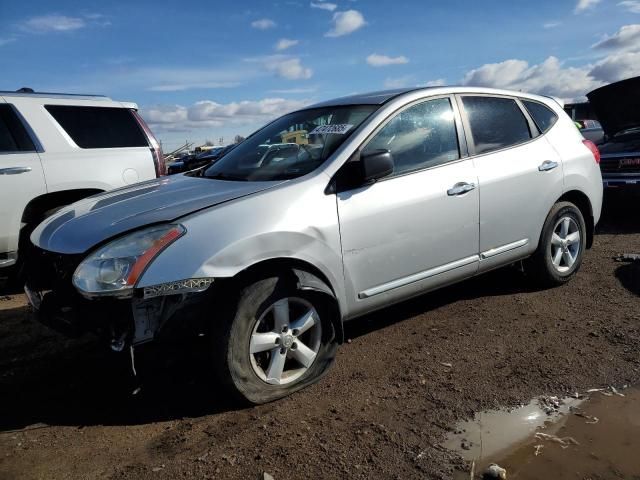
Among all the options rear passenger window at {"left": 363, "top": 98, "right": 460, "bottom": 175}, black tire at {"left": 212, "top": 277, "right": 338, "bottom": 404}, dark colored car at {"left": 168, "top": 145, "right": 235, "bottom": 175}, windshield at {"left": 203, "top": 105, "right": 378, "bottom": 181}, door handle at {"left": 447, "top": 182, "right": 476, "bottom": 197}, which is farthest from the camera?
dark colored car at {"left": 168, "top": 145, "right": 235, "bottom": 175}

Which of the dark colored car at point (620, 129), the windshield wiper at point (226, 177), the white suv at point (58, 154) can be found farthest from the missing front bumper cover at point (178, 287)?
the dark colored car at point (620, 129)

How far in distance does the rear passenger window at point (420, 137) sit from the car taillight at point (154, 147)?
340cm

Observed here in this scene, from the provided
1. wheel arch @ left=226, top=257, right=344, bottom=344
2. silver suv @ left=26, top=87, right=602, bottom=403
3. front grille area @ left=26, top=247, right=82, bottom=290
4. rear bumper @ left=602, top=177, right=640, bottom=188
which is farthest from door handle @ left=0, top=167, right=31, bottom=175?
rear bumper @ left=602, top=177, right=640, bottom=188

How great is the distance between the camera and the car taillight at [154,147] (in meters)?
6.03

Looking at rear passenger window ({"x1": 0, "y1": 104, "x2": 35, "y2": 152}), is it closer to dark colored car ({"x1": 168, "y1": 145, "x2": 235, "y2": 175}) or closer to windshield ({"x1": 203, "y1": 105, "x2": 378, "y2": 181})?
dark colored car ({"x1": 168, "y1": 145, "x2": 235, "y2": 175})

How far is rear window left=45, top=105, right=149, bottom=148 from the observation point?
5.58 meters

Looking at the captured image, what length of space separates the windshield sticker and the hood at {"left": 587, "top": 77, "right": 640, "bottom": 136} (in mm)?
A: 5369

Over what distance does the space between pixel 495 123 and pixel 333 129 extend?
147cm

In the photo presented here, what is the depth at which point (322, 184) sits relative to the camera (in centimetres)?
314

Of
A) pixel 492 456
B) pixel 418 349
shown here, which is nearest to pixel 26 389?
pixel 418 349

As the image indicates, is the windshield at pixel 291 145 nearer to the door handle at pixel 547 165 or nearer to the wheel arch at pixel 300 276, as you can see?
the wheel arch at pixel 300 276

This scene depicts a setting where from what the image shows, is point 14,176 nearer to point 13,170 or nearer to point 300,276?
point 13,170

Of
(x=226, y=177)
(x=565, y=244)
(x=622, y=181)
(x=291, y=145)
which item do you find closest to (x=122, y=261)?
(x=226, y=177)

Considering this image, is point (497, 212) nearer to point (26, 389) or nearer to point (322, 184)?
point (322, 184)
